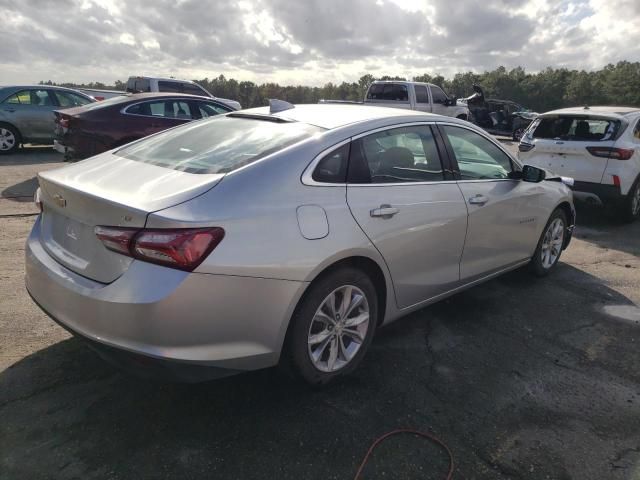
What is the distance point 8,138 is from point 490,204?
1165 centimetres

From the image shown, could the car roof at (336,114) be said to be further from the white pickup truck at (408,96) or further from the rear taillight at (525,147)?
the white pickup truck at (408,96)

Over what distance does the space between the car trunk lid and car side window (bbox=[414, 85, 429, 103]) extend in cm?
1532

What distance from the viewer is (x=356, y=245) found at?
2.81 meters

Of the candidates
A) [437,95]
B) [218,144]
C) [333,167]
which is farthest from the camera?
[437,95]

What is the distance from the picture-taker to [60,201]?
2684mm

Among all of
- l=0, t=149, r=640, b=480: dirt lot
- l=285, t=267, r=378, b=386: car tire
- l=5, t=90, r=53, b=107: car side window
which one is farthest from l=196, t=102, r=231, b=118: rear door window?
l=285, t=267, r=378, b=386: car tire

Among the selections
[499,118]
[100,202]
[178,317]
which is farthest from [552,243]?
[499,118]

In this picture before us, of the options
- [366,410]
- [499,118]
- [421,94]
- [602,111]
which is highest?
[421,94]

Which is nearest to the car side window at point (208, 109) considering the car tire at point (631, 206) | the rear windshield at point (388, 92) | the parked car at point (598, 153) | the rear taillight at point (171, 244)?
the parked car at point (598, 153)

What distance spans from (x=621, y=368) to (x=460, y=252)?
131 centimetres

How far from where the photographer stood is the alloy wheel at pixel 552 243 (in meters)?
4.95

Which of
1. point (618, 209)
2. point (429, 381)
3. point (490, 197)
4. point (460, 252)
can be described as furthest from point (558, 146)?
point (429, 381)

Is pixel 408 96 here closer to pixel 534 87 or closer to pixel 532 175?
pixel 532 175

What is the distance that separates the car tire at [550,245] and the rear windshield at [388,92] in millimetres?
12365
